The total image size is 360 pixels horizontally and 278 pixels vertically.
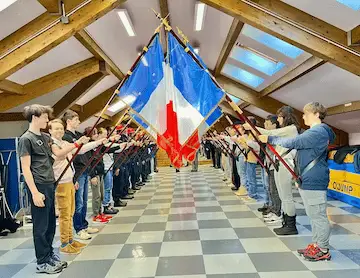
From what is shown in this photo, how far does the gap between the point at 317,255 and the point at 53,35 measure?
4.22 meters

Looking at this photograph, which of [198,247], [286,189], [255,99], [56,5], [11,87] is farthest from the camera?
[255,99]

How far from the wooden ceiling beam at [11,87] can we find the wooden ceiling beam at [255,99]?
555cm

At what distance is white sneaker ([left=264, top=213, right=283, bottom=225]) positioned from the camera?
458cm

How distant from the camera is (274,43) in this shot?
22.5ft

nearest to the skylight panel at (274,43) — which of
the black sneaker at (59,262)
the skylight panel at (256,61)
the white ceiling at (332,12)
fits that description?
the skylight panel at (256,61)

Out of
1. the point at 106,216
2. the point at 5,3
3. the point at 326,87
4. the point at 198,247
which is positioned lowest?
the point at 198,247

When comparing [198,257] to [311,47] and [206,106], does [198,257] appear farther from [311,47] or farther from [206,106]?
[311,47]

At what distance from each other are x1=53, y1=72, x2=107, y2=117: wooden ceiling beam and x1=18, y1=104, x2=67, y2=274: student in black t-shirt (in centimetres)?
565

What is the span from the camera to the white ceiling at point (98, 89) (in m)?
10.4

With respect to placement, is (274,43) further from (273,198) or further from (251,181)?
(273,198)

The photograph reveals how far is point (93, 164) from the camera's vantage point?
4.89m

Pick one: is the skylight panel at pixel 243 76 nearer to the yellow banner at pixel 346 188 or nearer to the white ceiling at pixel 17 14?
the yellow banner at pixel 346 188

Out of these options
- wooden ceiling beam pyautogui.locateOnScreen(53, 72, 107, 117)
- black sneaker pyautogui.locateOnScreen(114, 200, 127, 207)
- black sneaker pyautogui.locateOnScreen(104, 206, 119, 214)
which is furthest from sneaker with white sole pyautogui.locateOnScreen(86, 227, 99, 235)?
wooden ceiling beam pyautogui.locateOnScreen(53, 72, 107, 117)

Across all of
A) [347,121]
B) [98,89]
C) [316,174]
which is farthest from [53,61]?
[347,121]
